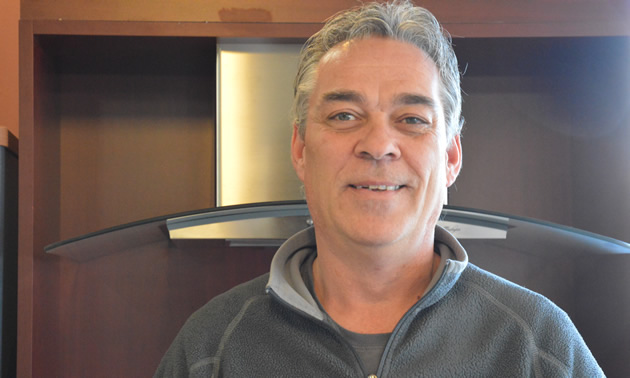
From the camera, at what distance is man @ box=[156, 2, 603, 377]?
1010 millimetres

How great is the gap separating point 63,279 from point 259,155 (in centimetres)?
70

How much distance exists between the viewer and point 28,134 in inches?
66.4

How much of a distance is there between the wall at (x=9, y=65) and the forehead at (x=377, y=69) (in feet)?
4.03

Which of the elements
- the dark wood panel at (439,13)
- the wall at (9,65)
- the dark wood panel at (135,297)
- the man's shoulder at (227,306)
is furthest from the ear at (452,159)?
the wall at (9,65)

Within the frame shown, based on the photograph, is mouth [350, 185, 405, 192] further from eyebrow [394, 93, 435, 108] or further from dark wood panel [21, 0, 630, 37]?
dark wood panel [21, 0, 630, 37]

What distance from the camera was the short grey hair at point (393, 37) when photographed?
1110mm

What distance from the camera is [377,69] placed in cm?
107

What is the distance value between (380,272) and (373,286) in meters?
0.03

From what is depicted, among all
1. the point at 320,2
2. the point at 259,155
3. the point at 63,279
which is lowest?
the point at 63,279

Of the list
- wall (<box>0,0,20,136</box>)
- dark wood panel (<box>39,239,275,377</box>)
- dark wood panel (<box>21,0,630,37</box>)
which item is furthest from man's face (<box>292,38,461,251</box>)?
wall (<box>0,0,20,136</box>)

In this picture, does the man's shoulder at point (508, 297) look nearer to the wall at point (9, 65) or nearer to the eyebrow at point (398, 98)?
the eyebrow at point (398, 98)

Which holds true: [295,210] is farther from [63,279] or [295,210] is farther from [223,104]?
[63,279]

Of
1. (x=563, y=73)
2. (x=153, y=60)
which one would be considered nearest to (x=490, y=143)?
(x=563, y=73)

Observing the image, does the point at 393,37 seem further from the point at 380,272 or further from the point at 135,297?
the point at 135,297
